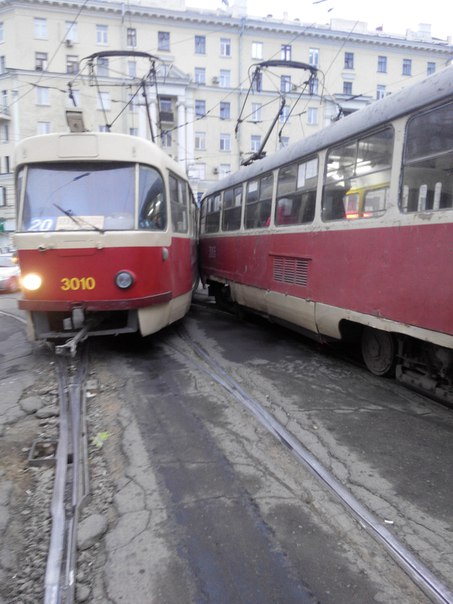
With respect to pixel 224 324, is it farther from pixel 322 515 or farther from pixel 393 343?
pixel 322 515

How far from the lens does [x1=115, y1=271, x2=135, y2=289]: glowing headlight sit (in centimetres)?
550

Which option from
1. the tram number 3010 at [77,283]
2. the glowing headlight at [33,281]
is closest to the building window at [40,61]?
the glowing headlight at [33,281]

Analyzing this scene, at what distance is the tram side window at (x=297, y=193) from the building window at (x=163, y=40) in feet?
139

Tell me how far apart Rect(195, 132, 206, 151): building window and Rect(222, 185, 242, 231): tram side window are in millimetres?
34997

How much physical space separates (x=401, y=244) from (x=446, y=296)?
692 mm

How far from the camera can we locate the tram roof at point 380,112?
375 centimetres

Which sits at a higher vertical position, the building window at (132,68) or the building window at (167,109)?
the building window at (132,68)

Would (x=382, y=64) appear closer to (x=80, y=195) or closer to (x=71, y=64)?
(x=71, y=64)

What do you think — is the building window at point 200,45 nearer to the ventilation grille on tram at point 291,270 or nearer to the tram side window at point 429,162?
the ventilation grille on tram at point 291,270

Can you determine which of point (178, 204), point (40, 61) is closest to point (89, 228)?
point (178, 204)

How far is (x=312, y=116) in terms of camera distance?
44.5 m

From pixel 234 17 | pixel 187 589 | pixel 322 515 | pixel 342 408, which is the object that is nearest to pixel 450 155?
pixel 342 408

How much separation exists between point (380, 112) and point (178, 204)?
3.29m

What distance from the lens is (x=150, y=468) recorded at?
3311 mm
